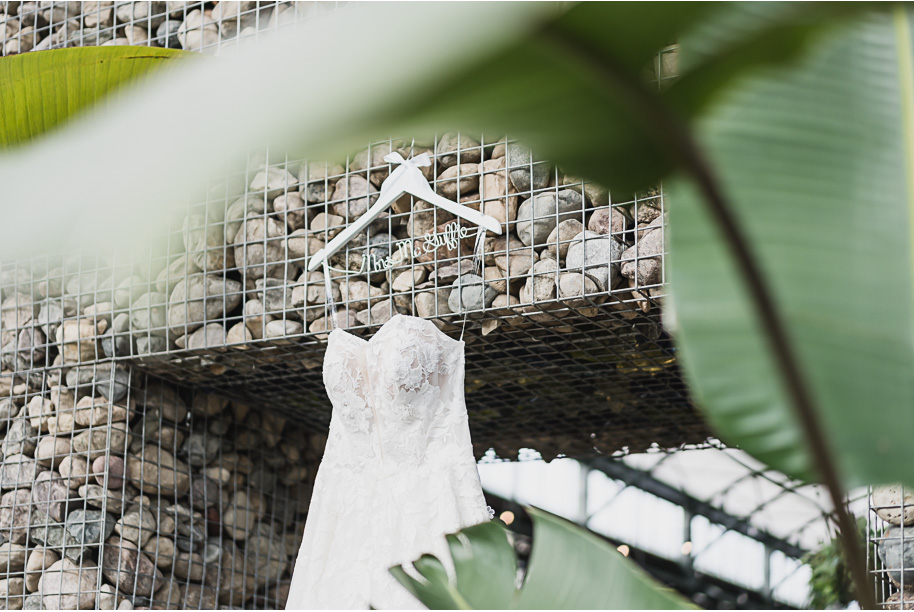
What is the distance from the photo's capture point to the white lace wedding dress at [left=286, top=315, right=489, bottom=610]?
1832mm

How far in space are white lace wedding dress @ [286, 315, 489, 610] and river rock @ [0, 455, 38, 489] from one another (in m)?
0.81

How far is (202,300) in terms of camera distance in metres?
2.19

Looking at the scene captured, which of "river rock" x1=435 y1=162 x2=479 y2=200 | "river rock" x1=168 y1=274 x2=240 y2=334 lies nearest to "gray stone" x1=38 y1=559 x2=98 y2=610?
"river rock" x1=168 y1=274 x2=240 y2=334

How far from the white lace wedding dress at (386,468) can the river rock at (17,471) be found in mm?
805

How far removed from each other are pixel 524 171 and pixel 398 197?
287 millimetres

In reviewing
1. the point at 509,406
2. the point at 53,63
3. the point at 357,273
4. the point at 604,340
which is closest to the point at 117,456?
the point at 357,273

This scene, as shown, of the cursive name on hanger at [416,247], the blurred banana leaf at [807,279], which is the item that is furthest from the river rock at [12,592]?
the blurred banana leaf at [807,279]

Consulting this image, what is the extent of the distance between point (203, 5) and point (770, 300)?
233 centimetres

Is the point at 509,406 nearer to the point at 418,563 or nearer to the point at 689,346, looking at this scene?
the point at 418,563

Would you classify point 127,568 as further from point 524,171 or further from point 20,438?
point 524,171

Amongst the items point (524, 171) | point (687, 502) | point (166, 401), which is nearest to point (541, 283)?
point (524, 171)

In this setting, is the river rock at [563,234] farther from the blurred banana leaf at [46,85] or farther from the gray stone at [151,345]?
the blurred banana leaf at [46,85]

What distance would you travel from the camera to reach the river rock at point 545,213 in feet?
6.07

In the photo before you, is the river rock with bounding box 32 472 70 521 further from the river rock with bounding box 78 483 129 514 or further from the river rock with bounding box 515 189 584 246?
the river rock with bounding box 515 189 584 246
